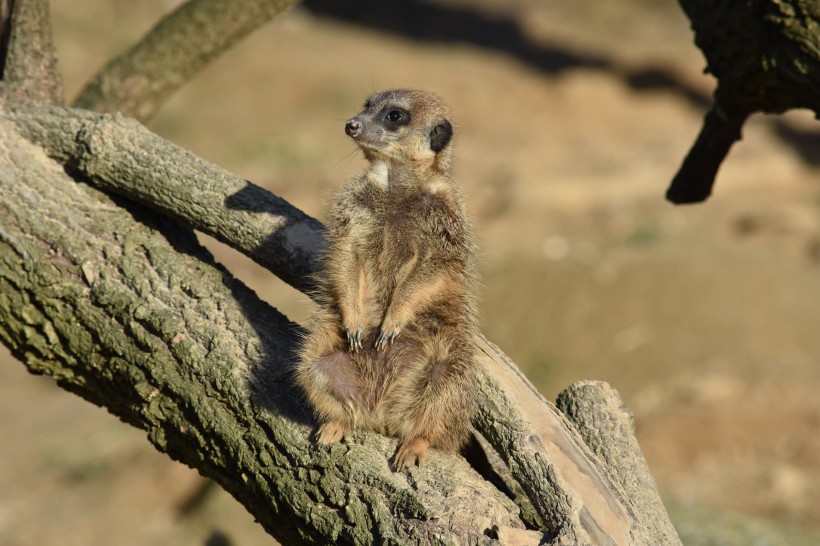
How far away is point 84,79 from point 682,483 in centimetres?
982

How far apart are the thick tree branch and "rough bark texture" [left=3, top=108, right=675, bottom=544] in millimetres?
347

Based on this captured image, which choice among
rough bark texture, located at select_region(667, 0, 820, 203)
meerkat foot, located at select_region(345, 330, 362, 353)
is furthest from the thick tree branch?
rough bark texture, located at select_region(667, 0, 820, 203)

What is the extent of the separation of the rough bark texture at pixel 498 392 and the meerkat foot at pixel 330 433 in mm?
416

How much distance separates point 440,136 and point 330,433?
120 cm

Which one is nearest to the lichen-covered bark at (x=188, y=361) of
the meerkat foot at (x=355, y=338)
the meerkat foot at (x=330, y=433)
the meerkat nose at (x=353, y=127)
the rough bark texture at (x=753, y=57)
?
the meerkat foot at (x=330, y=433)

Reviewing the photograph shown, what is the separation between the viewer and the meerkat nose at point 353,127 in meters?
3.45

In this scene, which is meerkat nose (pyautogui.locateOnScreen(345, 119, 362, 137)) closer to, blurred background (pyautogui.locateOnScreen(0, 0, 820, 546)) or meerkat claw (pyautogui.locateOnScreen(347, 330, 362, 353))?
blurred background (pyautogui.locateOnScreen(0, 0, 820, 546))

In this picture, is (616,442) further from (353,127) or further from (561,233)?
(561,233)

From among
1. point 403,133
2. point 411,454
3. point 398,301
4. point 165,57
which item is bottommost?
point 411,454

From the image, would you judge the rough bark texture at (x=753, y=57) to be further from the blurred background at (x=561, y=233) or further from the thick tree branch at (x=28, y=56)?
the thick tree branch at (x=28, y=56)

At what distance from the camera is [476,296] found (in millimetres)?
3396

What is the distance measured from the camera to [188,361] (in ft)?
10.0

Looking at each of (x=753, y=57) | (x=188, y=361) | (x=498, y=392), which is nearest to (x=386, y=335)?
(x=498, y=392)

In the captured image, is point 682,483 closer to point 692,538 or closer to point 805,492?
point 805,492
